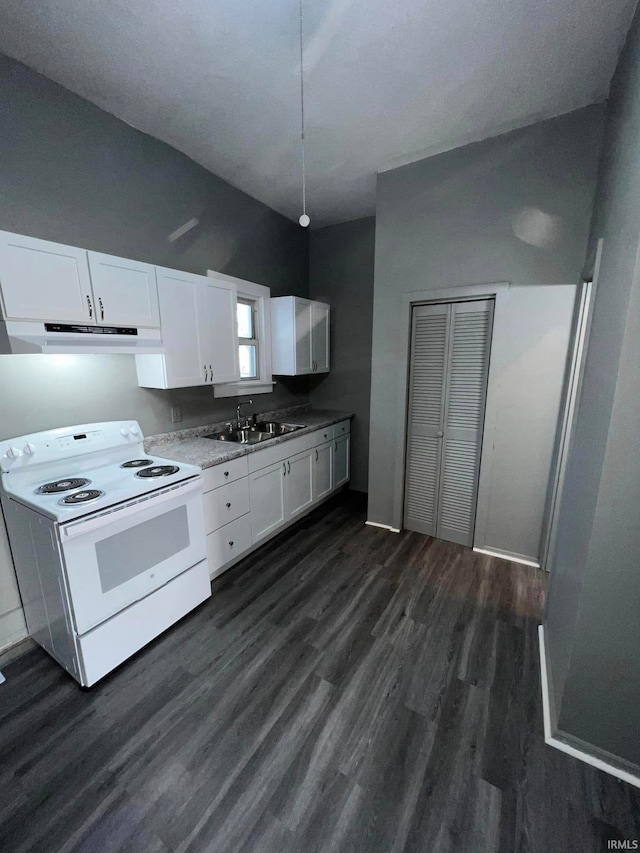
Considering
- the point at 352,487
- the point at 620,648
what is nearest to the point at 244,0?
the point at 620,648

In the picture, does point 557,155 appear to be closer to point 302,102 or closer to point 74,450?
point 302,102

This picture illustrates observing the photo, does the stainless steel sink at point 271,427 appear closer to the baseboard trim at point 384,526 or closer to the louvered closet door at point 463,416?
the baseboard trim at point 384,526

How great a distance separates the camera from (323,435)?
11.4 feet

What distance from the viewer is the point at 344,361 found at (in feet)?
13.2

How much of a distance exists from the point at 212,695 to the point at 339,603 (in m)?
0.90

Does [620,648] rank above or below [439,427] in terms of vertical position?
below

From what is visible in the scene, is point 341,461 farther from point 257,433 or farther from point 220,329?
point 220,329

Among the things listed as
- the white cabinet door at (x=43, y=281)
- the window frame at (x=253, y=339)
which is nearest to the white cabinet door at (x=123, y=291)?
the white cabinet door at (x=43, y=281)

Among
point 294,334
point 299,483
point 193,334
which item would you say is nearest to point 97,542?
point 193,334

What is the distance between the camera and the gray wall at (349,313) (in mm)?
3756

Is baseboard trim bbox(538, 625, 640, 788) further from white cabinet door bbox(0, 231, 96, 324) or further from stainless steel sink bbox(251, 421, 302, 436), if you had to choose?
white cabinet door bbox(0, 231, 96, 324)

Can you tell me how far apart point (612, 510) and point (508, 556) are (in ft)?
5.68

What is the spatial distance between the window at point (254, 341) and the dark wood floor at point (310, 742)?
6.24ft

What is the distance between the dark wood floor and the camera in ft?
3.89
